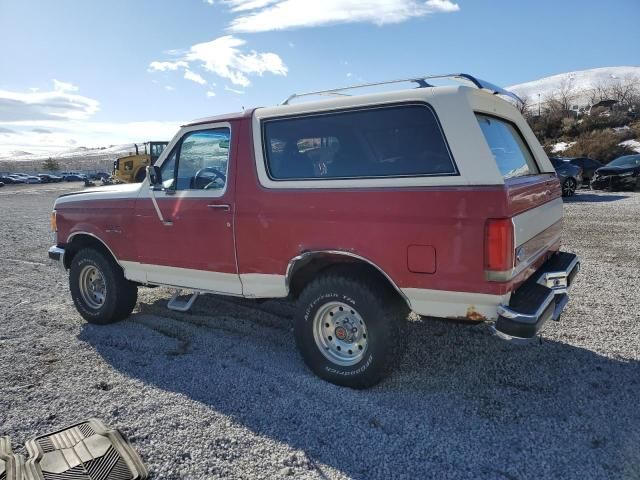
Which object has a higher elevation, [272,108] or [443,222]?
[272,108]

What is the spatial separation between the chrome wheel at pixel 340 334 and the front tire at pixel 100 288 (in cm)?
250

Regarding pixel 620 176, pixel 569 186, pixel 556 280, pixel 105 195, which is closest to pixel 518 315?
pixel 556 280

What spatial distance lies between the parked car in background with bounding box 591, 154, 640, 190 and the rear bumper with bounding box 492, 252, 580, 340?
19.0m

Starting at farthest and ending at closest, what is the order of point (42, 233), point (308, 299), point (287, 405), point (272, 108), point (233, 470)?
1. point (42, 233)
2. point (272, 108)
3. point (308, 299)
4. point (287, 405)
5. point (233, 470)

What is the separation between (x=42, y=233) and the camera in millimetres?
12719

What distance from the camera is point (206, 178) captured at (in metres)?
4.36

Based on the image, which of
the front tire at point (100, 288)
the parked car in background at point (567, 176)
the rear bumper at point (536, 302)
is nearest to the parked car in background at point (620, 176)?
the parked car in background at point (567, 176)

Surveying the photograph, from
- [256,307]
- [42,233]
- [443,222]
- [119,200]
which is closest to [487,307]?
[443,222]

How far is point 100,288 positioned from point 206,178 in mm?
2033

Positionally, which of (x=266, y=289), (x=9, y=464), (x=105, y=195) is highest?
(x=105, y=195)

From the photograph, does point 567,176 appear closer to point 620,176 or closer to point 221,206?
point 620,176

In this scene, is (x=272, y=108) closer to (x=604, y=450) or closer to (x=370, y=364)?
(x=370, y=364)

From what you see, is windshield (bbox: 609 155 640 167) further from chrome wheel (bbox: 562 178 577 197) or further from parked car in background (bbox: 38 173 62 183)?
parked car in background (bbox: 38 173 62 183)

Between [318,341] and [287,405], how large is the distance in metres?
0.57
